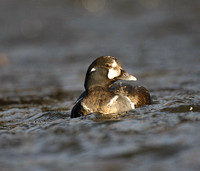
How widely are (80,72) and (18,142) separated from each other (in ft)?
21.2

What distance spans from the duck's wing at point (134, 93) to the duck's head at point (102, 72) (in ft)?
0.88

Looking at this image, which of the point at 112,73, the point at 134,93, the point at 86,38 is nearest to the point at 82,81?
the point at 134,93

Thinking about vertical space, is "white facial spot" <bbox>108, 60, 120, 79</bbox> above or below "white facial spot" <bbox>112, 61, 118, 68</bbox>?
below

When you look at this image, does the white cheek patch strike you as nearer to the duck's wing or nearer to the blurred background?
the duck's wing

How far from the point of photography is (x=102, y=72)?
20.8 ft

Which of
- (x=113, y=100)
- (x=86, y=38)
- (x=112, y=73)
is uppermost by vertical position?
(x=86, y=38)

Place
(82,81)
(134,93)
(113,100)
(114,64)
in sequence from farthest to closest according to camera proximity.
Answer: (82,81) < (134,93) < (114,64) < (113,100)

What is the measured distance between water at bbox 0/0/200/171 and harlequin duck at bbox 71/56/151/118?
163 millimetres

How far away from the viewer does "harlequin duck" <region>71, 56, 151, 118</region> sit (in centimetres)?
626

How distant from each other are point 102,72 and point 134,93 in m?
0.65

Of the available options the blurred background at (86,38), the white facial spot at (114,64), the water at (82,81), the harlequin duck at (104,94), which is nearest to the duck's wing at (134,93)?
the harlequin duck at (104,94)

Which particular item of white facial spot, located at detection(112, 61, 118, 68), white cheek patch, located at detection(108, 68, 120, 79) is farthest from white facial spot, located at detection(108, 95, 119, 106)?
white facial spot, located at detection(112, 61, 118, 68)

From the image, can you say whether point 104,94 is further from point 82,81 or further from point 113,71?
point 82,81

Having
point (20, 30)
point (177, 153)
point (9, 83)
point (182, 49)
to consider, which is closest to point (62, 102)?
point (9, 83)
